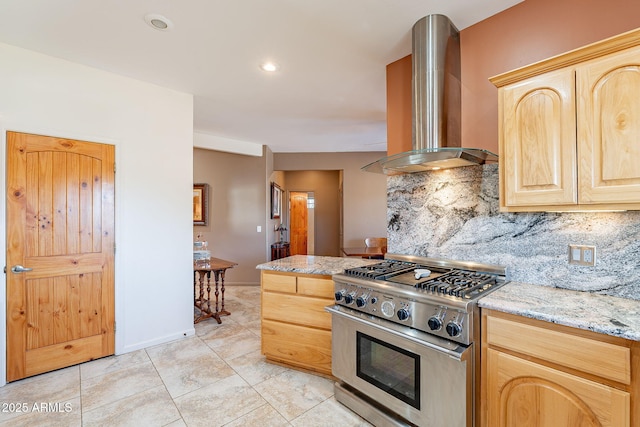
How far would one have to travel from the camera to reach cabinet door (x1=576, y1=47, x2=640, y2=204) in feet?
4.25

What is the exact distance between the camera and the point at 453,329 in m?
1.48

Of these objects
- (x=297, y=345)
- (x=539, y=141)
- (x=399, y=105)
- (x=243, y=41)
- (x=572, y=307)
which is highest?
(x=243, y=41)

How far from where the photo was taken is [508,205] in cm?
168

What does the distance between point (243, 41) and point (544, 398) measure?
2.84 meters

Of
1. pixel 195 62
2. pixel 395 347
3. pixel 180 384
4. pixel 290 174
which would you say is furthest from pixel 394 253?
pixel 290 174

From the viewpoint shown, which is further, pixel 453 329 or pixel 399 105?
pixel 399 105

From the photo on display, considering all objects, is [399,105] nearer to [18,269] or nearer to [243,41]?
[243,41]

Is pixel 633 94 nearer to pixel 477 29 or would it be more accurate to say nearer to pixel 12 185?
pixel 477 29

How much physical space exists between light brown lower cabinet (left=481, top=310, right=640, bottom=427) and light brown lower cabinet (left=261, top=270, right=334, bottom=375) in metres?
1.16

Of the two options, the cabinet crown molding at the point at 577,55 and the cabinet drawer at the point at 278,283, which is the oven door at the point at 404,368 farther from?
the cabinet crown molding at the point at 577,55

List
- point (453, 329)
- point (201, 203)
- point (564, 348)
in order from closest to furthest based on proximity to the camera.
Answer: point (564, 348) → point (453, 329) → point (201, 203)

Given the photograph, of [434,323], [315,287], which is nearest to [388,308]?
[434,323]

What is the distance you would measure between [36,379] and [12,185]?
1.56 metres

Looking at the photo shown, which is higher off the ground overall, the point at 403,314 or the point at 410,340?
the point at 403,314
